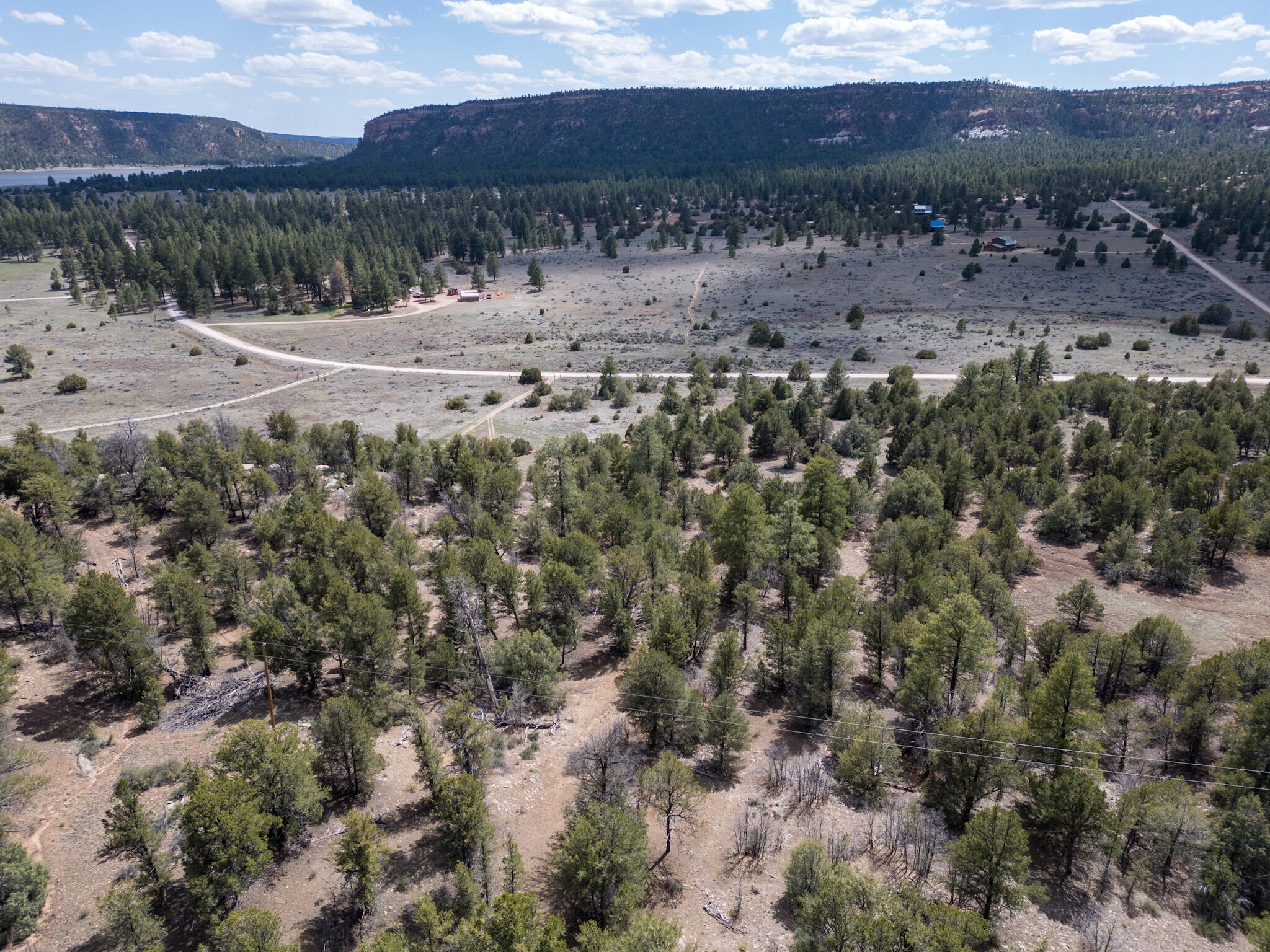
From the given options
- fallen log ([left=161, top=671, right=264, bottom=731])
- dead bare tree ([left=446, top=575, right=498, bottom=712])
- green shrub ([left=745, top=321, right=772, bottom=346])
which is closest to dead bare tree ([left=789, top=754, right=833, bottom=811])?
dead bare tree ([left=446, top=575, right=498, bottom=712])

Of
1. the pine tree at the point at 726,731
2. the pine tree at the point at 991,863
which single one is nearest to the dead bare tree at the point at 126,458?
the pine tree at the point at 726,731

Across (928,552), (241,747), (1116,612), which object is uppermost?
(241,747)

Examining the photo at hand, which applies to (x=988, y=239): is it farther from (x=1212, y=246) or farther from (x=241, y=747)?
(x=241, y=747)

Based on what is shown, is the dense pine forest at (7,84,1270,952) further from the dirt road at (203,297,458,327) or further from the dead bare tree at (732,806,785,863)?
the dirt road at (203,297,458,327)

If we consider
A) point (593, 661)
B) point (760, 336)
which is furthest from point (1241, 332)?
point (593, 661)

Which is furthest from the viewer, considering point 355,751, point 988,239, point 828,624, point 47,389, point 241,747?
point 988,239

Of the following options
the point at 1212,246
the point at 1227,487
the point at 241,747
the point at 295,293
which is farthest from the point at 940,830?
the point at 1212,246
